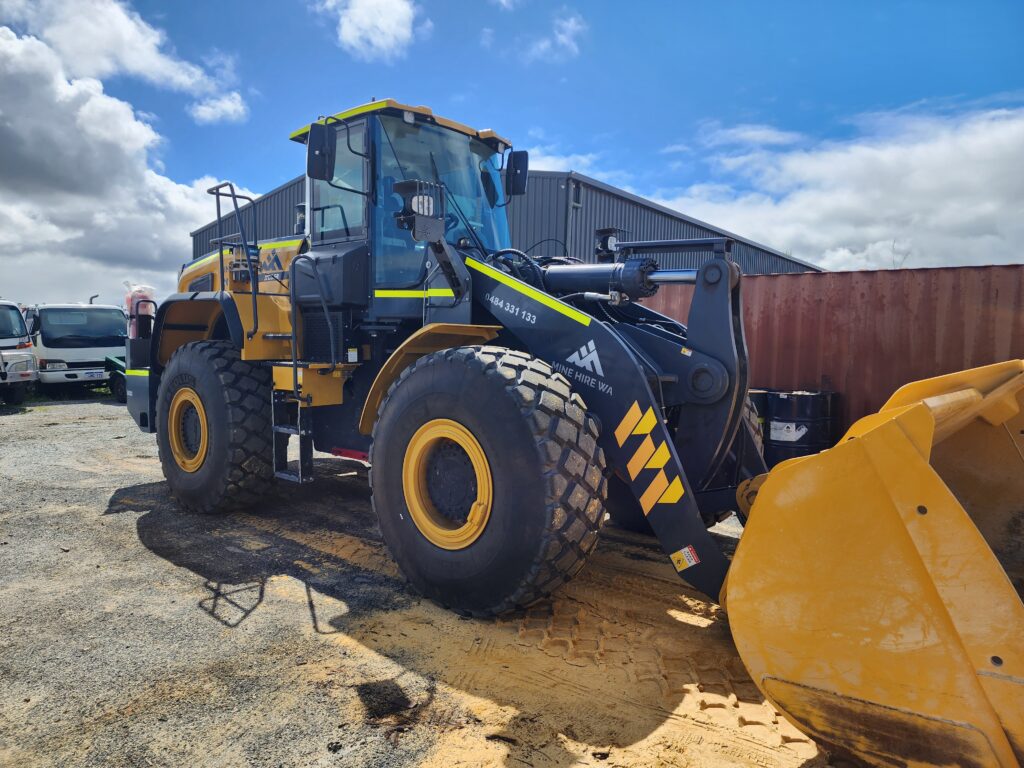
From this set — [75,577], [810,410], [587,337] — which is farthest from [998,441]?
[75,577]

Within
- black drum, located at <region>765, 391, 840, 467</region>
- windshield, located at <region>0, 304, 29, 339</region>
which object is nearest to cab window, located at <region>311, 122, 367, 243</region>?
black drum, located at <region>765, 391, 840, 467</region>

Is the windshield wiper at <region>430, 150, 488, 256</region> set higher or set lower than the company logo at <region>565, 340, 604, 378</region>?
higher

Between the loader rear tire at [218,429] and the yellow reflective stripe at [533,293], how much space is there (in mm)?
2273

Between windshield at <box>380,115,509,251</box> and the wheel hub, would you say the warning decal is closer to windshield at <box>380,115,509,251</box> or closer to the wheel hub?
the wheel hub

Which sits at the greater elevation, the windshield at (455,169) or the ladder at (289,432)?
the windshield at (455,169)

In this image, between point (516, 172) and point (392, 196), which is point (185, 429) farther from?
point (516, 172)

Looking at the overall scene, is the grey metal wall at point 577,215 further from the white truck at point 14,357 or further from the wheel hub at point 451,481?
the white truck at point 14,357

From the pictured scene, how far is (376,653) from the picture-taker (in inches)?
126

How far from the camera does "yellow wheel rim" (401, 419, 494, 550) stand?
3.39m

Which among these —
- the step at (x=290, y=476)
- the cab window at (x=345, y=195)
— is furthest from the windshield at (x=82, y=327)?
the cab window at (x=345, y=195)

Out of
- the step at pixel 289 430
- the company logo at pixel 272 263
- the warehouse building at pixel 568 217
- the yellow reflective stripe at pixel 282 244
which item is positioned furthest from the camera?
the warehouse building at pixel 568 217

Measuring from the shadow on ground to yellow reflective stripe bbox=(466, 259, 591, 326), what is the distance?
5.03 ft

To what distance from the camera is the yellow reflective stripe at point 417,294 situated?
4336 mm

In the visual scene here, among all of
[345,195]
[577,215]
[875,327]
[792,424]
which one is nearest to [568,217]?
[577,215]
